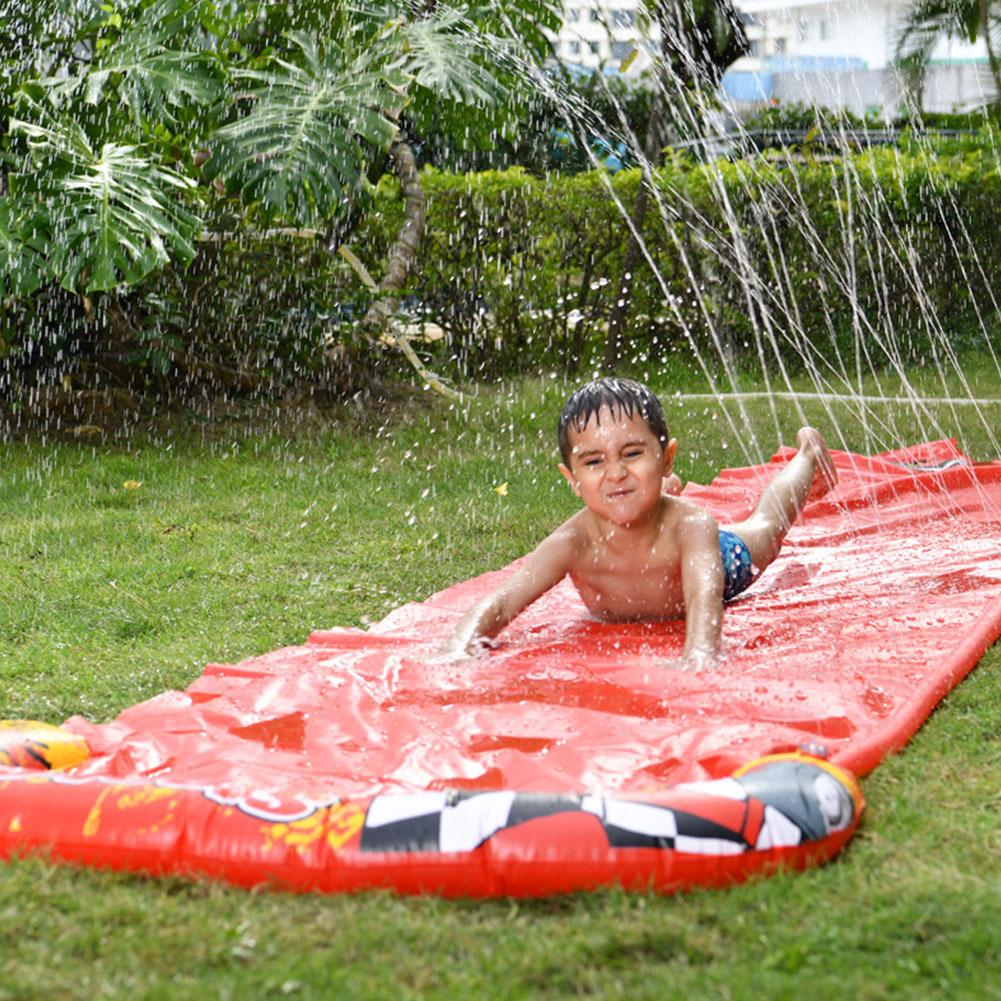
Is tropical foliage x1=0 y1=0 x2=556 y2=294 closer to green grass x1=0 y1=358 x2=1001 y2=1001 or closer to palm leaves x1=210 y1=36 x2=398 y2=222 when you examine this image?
palm leaves x1=210 y1=36 x2=398 y2=222

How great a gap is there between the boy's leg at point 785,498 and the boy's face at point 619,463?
619mm

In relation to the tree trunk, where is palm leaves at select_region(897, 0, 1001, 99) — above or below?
above

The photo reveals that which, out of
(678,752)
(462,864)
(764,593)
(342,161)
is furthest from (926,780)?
(342,161)

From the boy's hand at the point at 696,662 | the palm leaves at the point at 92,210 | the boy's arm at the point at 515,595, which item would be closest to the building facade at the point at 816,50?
the palm leaves at the point at 92,210

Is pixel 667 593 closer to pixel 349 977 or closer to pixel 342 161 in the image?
pixel 349 977

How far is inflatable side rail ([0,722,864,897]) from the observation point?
7.49ft

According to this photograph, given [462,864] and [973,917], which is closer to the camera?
[973,917]

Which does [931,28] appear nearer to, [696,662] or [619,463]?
[619,463]

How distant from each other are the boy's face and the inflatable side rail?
52.5 inches

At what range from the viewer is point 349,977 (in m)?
2.02

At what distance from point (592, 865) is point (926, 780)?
32.0 inches

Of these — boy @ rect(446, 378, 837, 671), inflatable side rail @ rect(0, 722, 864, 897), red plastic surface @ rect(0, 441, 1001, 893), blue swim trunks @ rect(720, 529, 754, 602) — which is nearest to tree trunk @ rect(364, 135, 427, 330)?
red plastic surface @ rect(0, 441, 1001, 893)

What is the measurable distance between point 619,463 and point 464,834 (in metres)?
1.61

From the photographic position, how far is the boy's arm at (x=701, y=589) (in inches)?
137
